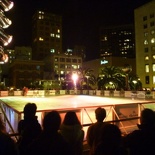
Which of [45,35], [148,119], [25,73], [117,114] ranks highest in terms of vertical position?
[45,35]

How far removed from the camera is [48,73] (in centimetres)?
10738

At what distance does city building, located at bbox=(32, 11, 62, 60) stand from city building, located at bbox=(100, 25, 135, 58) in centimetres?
4350

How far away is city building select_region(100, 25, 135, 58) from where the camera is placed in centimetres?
16438

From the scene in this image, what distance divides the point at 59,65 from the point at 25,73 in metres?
16.7

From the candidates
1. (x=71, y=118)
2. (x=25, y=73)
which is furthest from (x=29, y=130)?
(x=25, y=73)

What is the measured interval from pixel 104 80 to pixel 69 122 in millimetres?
51430

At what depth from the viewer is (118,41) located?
168875 millimetres

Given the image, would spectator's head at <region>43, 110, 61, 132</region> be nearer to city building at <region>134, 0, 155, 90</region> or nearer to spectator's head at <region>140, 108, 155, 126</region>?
spectator's head at <region>140, 108, 155, 126</region>

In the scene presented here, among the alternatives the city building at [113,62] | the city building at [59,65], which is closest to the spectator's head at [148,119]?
the city building at [113,62]

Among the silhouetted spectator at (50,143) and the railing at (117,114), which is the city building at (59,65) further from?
the silhouetted spectator at (50,143)

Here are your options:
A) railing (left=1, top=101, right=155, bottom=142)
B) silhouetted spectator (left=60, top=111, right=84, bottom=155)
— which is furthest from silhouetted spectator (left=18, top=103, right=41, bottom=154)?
railing (left=1, top=101, right=155, bottom=142)

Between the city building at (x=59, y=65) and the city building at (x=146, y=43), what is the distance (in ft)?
113

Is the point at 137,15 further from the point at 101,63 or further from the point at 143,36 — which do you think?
the point at 101,63

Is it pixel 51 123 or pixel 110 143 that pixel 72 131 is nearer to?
pixel 51 123
